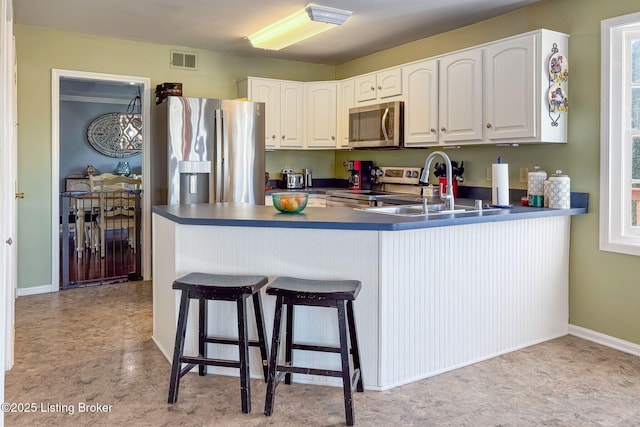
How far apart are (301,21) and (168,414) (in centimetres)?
306

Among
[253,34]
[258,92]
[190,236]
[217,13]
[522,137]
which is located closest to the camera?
[190,236]

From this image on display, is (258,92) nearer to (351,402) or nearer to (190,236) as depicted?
(190,236)

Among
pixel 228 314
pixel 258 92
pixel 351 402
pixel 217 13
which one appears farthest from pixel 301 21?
pixel 351 402

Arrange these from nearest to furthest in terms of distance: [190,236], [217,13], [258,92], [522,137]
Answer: [190,236] → [522,137] → [217,13] → [258,92]

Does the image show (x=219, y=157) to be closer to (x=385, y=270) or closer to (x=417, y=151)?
(x=417, y=151)

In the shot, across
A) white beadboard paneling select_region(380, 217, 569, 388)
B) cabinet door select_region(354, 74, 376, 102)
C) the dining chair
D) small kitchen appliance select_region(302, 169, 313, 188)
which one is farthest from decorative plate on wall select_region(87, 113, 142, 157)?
white beadboard paneling select_region(380, 217, 569, 388)

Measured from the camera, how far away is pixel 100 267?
596 centimetres

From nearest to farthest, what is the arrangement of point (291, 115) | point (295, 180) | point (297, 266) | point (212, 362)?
point (212, 362) < point (297, 266) < point (291, 115) < point (295, 180)

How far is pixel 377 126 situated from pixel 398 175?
2.03ft

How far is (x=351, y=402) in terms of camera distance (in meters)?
2.30

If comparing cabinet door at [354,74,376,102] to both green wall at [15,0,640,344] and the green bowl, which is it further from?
the green bowl

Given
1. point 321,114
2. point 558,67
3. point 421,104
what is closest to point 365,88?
point 321,114

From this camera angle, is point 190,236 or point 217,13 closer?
point 190,236

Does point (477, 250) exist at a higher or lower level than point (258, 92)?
lower
